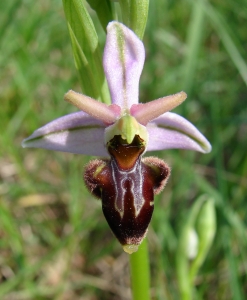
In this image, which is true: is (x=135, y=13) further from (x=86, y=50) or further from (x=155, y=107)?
(x=155, y=107)

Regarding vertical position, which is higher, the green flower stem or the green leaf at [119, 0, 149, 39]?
the green leaf at [119, 0, 149, 39]

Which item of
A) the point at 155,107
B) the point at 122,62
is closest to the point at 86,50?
the point at 122,62

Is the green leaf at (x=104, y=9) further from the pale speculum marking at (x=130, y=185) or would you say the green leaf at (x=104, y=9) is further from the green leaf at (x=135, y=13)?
the pale speculum marking at (x=130, y=185)

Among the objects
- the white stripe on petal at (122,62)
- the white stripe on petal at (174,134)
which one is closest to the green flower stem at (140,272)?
the white stripe on petal at (174,134)

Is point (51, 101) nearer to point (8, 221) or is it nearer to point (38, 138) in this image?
point (8, 221)

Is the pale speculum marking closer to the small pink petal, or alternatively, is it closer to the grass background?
the small pink petal

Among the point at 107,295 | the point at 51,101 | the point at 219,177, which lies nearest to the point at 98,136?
the point at 219,177

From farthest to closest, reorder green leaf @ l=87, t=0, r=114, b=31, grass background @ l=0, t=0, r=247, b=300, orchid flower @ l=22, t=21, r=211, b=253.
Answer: grass background @ l=0, t=0, r=247, b=300
green leaf @ l=87, t=0, r=114, b=31
orchid flower @ l=22, t=21, r=211, b=253

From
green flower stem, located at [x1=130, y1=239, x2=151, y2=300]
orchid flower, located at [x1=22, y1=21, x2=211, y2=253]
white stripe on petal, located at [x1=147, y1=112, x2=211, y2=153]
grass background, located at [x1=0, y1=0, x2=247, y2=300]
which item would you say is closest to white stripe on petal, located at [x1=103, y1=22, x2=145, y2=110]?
orchid flower, located at [x1=22, y1=21, x2=211, y2=253]
